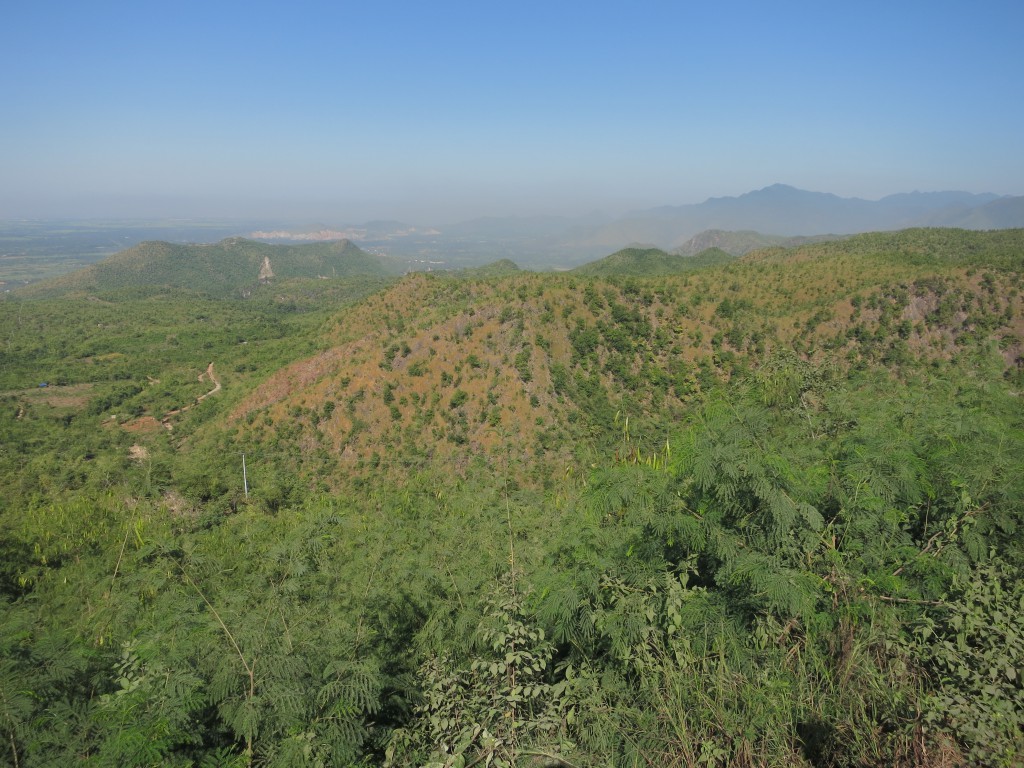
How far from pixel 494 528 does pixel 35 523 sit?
42.4 ft

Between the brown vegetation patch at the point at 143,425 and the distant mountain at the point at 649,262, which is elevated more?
the distant mountain at the point at 649,262

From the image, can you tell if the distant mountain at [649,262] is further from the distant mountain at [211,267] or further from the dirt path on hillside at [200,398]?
the distant mountain at [211,267]

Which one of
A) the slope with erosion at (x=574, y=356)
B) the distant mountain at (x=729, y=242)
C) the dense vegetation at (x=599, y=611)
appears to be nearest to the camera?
the dense vegetation at (x=599, y=611)

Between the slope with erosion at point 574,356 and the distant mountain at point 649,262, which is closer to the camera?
the slope with erosion at point 574,356

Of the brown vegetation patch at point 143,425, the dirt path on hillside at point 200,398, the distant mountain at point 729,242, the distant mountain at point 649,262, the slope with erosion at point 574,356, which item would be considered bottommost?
the brown vegetation patch at point 143,425

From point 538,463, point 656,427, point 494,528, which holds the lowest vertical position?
point 538,463

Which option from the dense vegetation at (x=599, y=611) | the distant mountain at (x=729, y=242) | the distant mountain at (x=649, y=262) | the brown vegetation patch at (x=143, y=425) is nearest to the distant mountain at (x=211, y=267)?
the brown vegetation patch at (x=143, y=425)

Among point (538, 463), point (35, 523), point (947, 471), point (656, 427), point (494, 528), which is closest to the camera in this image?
point (947, 471)

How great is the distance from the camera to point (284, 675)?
4.32 m

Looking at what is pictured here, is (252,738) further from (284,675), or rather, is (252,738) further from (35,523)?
(35,523)

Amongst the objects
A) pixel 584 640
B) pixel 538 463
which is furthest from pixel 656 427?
pixel 584 640

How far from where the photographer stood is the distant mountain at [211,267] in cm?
13362

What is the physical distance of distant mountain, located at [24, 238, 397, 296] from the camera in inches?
5261

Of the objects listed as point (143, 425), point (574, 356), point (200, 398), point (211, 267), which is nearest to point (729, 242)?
point (574, 356)
